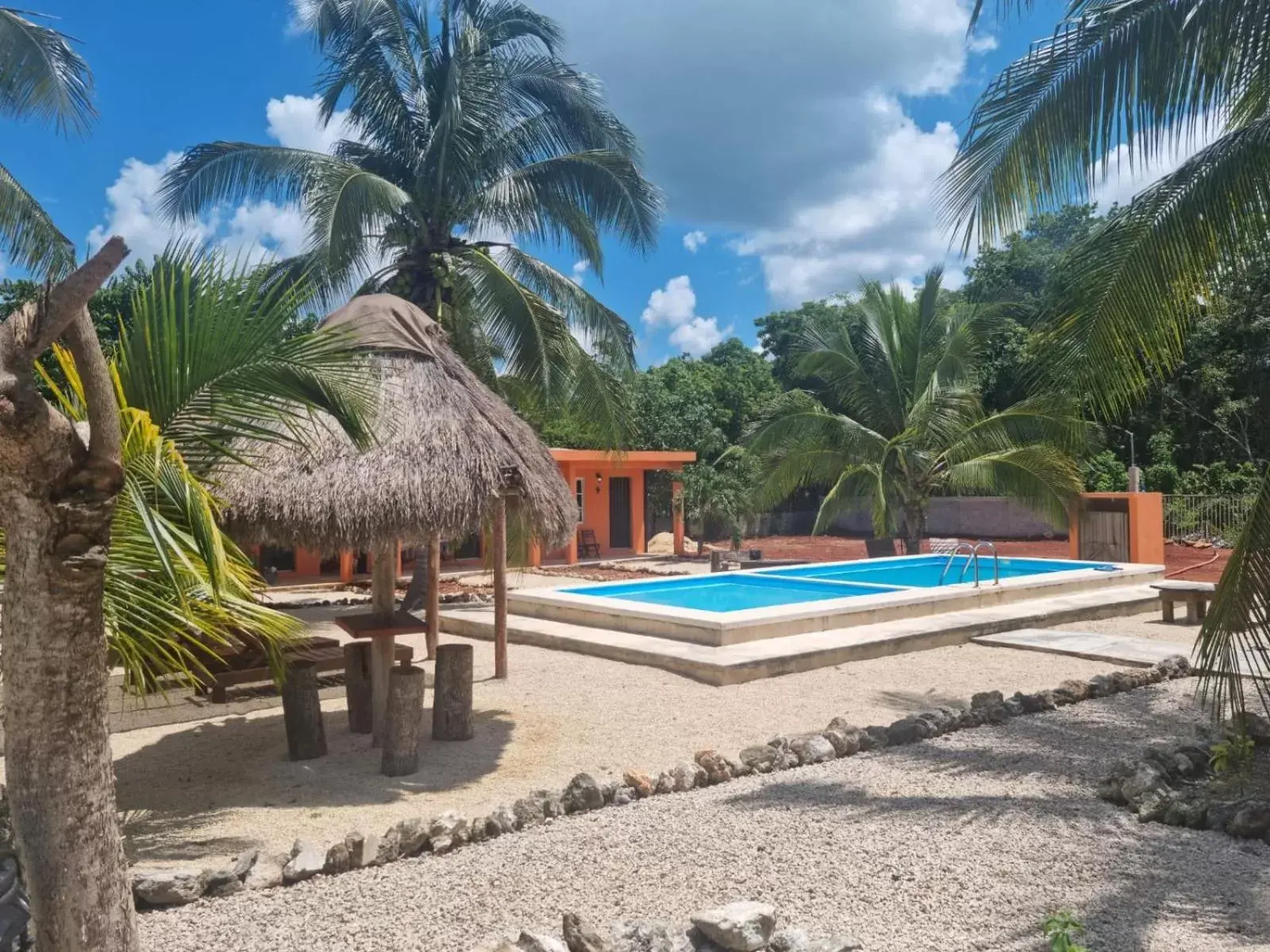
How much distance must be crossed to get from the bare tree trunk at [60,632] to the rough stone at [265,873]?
1382mm

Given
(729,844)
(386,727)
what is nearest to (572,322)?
(386,727)

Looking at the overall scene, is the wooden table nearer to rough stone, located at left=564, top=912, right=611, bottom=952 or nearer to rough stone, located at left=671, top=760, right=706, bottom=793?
rough stone, located at left=671, top=760, right=706, bottom=793

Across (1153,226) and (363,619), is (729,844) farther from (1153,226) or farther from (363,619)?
(1153,226)

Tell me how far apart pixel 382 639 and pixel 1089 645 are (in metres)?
7.04

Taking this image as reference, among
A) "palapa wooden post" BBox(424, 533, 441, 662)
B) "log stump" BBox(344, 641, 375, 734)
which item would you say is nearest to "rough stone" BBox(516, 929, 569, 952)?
"log stump" BBox(344, 641, 375, 734)

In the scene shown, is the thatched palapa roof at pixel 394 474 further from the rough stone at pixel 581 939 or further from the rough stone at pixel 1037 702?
the rough stone at pixel 1037 702

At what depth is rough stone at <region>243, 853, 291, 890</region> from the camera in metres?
4.03

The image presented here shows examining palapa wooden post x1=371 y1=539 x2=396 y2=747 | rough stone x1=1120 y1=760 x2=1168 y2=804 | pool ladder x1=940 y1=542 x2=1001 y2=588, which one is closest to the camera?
rough stone x1=1120 y1=760 x2=1168 y2=804

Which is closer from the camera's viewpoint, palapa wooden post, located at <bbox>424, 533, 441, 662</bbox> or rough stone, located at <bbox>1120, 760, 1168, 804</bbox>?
rough stone, located at <bbox>1120, 760, 1168, 804</bbox>

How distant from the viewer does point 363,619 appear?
6555mm

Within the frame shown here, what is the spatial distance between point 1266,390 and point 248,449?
23.2 metres

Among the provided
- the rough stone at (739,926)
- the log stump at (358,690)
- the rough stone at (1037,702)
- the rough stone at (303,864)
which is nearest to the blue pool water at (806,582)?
the rough stone at (1037,702)

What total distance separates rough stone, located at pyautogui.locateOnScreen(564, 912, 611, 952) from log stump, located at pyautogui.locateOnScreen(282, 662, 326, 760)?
11.6 feet

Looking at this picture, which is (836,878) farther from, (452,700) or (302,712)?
(302,712)
